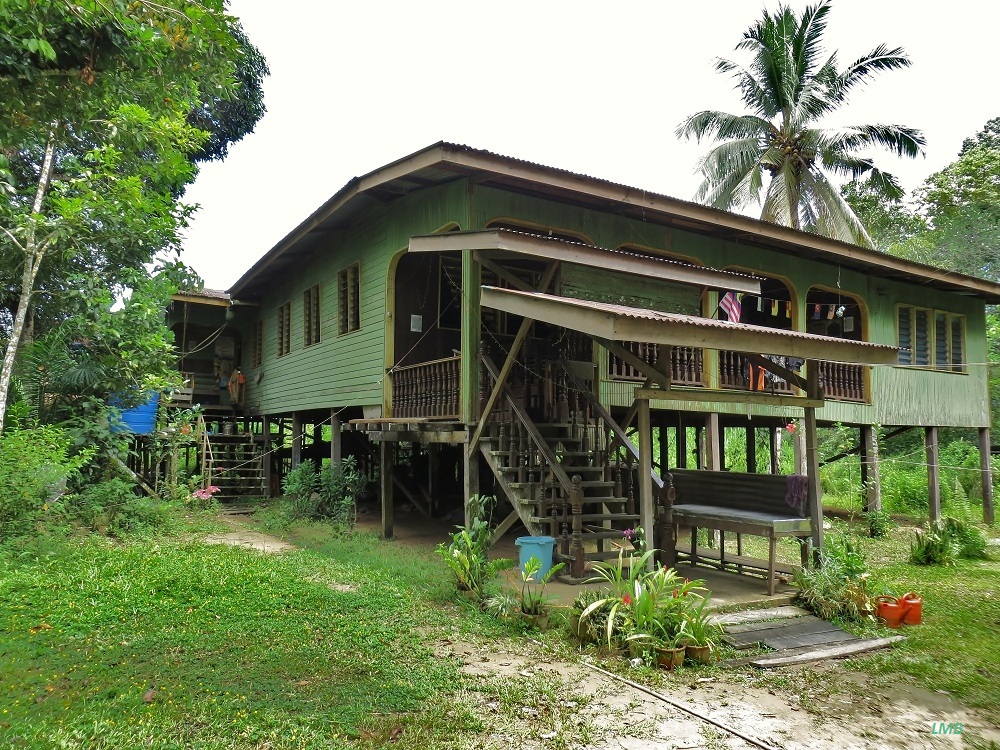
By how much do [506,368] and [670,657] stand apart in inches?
144

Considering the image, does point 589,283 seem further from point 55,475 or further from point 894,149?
point 894,149

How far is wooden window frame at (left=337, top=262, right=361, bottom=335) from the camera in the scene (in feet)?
40.3

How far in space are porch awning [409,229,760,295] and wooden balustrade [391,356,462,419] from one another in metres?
1.72

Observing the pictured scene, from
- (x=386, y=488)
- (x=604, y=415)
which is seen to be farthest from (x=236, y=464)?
(x=604, y=415)

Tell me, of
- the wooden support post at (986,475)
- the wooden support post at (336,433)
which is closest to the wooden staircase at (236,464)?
the wooden support post at (336,433)

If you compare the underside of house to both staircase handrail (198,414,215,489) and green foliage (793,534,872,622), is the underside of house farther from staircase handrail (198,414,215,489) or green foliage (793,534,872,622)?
staircase handrail (198,414,215,489)

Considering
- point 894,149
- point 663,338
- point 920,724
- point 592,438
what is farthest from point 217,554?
point 894,149

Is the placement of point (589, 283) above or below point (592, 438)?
above

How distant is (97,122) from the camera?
30.5ft

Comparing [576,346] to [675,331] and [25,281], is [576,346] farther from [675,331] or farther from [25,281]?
[25,281]

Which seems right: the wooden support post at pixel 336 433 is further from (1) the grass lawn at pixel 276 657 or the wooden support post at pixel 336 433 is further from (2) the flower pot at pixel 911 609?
(2) the flower pot at pixel 911 609

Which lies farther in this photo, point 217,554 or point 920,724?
point 217,554

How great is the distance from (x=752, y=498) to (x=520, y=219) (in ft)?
15.4

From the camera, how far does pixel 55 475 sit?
8297 mm
